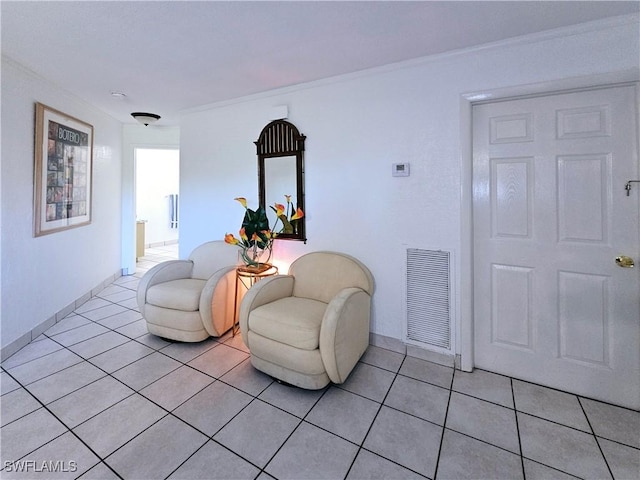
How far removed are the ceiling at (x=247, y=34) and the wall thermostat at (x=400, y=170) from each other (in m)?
0.82

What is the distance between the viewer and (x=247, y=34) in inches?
76.9

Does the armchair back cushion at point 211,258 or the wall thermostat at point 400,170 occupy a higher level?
the wall thermostat at point 400,170

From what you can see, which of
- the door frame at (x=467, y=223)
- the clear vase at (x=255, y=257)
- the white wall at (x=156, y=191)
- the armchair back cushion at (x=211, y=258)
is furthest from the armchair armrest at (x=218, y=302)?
the white wall at (x=156, y=191)

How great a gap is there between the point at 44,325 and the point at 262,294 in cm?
230

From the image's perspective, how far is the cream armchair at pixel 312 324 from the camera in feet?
6.09

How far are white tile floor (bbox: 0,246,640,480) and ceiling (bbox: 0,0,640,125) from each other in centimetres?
237

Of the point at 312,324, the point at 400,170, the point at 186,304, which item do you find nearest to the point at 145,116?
the point at 186,304

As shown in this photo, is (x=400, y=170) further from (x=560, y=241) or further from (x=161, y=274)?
(x=161, y=274)

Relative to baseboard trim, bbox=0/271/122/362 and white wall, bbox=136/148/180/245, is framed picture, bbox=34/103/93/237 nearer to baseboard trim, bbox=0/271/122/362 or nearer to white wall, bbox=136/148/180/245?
baseboard trim, bbox=0/271/122/362

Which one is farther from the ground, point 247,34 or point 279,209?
point 247,34

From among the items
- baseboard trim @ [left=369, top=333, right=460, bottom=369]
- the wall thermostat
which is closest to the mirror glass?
the wall thermostat

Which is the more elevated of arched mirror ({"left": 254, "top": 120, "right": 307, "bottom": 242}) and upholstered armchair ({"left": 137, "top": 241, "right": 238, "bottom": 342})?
arched mirror ({"left": 254, "top": 120, "right": 307, "bottom": 242})

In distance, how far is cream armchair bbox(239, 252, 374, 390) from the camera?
1856mm

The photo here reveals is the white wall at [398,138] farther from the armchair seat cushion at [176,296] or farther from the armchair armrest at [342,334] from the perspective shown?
the armchair seat cushion at [176,296]
